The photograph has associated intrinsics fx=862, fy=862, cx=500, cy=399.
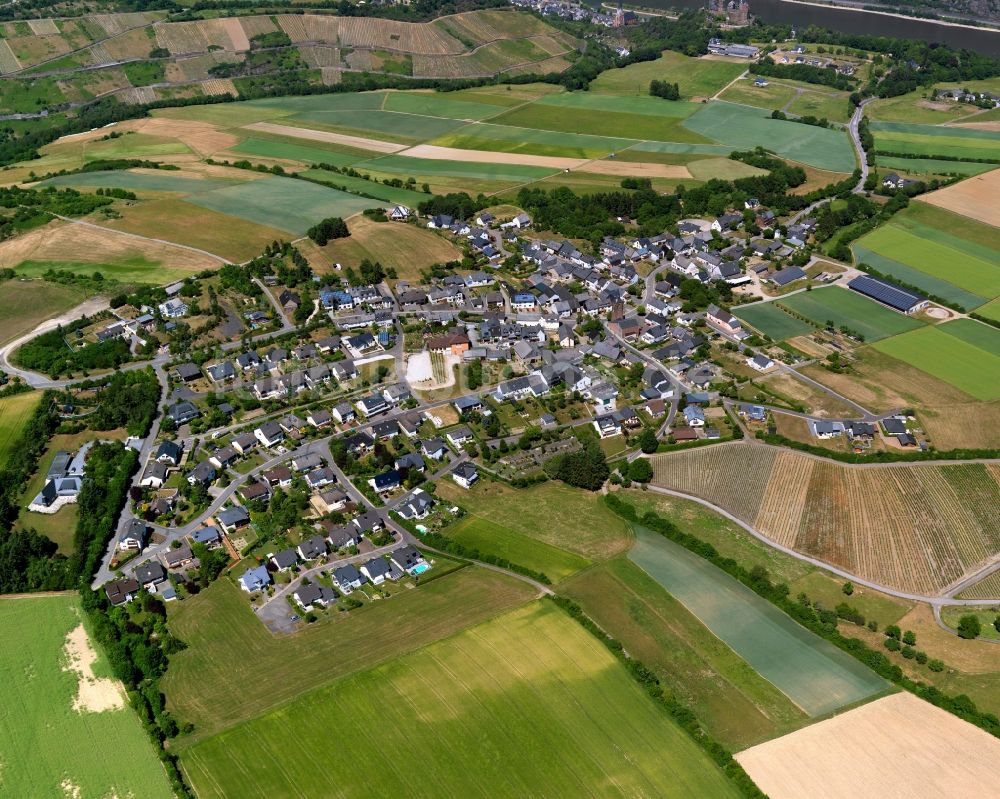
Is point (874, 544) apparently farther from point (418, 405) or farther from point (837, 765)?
point (418, 405)

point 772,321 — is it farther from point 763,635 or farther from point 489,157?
point 489,157

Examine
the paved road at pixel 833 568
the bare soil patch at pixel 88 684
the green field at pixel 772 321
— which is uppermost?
the bare soil patch at pixel 88 684

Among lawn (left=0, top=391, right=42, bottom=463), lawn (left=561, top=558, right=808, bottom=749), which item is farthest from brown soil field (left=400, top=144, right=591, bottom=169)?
lawn (left=561, top=558, right=808, bottom=749)

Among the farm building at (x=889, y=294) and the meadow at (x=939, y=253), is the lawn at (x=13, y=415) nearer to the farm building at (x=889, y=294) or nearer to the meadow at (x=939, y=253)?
the farm building at (x=889, y=294)

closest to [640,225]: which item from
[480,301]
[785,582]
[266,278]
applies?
[480,301]

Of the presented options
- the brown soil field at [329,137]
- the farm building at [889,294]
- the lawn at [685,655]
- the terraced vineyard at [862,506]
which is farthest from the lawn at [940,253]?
the brown soil field at [329,137]

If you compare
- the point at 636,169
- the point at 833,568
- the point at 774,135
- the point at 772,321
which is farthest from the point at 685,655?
the point at 774,135

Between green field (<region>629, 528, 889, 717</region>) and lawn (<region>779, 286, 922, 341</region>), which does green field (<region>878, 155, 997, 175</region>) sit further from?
green field (<region>629, 528, 889, 717</region>)
